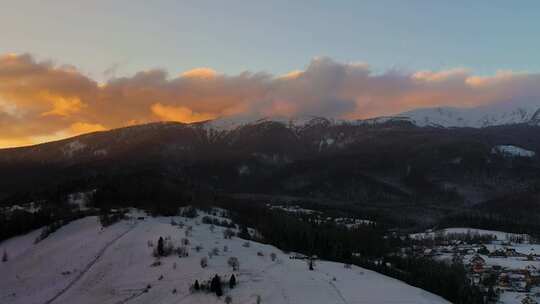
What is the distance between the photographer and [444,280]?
205 feet

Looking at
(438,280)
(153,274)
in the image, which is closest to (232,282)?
(153,274)

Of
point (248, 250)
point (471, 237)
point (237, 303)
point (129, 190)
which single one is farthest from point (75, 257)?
point (471, 237)

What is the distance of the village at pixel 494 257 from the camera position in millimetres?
68688

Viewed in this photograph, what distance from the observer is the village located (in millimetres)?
68688

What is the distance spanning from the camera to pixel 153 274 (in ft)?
148

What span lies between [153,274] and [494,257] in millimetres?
74547

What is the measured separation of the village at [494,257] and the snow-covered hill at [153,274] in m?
21.4

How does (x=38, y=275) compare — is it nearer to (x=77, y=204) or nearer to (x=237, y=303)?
(x=237, y=303)

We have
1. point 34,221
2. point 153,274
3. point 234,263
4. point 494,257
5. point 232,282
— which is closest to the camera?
point 232,282

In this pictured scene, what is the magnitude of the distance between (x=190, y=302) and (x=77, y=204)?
47479mm

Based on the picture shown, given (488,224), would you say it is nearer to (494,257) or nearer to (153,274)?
(494,257)

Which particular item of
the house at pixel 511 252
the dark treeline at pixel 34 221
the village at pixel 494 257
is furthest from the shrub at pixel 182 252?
the house at pixel 511 252

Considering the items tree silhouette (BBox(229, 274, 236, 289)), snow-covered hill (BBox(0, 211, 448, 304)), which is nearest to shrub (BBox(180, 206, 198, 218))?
snow-covered hill (BBox(0, 211, 448, 304))

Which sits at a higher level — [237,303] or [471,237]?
[237,303]
